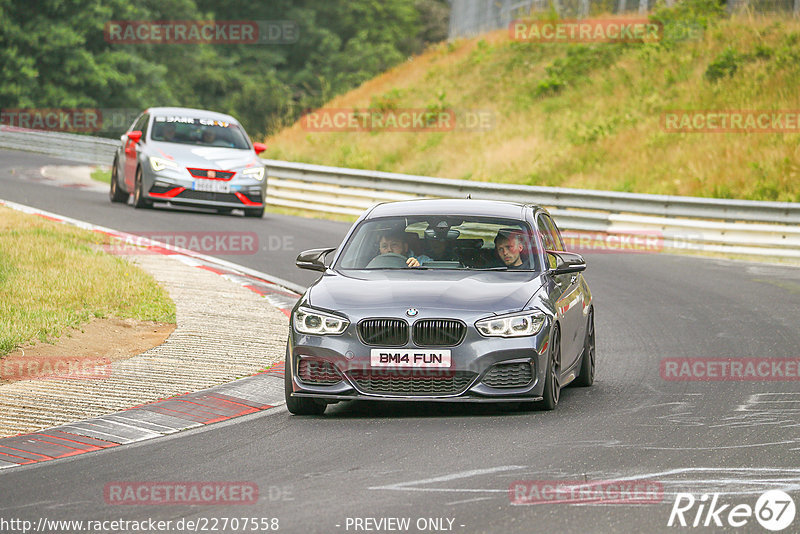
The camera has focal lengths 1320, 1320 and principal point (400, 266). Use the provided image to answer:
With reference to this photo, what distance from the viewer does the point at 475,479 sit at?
6996 millimetres

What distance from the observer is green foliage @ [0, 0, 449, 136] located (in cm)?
5339

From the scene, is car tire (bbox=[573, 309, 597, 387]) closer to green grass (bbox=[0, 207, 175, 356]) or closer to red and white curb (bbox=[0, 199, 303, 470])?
red and white curb (bbox=[0, 199, 303, 470])

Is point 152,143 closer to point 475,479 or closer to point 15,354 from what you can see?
point 15,354

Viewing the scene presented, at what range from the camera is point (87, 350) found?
1117cm

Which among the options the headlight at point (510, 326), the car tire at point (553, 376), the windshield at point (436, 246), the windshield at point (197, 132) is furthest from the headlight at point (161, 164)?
the headlight at point (510, 326)

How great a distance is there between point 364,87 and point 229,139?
64.8 feet

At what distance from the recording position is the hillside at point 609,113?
28484 millimetres

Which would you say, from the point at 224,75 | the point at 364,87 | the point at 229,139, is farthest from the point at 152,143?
the point at 224,75
